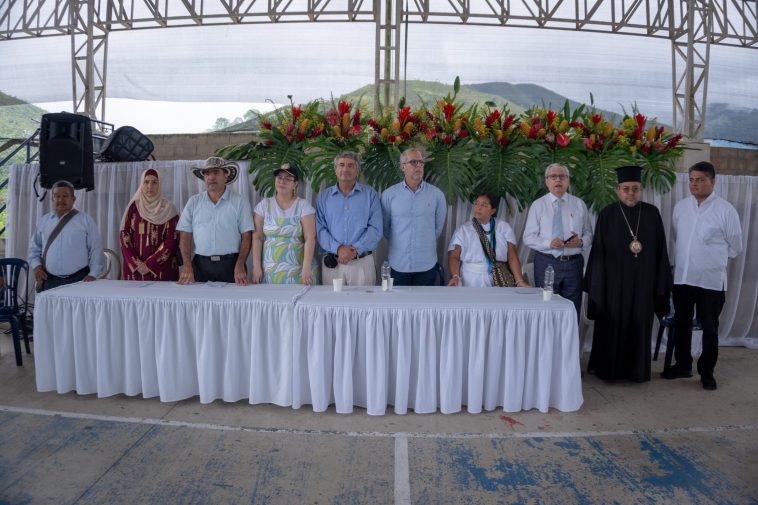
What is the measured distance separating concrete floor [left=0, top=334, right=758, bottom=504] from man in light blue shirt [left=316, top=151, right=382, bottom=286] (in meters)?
Result: 0.95

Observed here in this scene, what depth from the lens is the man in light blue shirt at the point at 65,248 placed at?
379 cm

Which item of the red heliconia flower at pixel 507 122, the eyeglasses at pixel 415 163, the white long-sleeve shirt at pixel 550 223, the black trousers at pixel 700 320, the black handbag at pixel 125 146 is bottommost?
the black trousers at pixel 700 320

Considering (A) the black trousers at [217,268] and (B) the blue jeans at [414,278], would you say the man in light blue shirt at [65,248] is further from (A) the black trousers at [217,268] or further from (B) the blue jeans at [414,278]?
(B) the blue jeans at [414,278]

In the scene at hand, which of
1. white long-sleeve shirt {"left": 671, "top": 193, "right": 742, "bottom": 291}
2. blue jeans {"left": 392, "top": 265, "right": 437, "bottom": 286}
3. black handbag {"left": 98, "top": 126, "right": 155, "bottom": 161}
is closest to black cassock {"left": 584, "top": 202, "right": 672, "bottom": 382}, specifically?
white long-sleeve shirt {"left": 671, "top": 193, "right": 742, "bottom": 291}

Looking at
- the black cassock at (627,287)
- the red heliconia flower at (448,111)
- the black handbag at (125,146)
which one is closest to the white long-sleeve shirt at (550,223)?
the black cassock at (627,287)

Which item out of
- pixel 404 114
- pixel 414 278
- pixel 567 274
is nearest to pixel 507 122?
pixel 404 114

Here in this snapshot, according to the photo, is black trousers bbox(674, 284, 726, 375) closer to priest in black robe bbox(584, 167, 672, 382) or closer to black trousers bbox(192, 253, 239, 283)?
priest in black robe bbox(584, 167, 672, 382)

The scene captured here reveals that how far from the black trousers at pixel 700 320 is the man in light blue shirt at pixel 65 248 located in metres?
3.88

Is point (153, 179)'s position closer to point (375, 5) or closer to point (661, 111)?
point (375, 5)

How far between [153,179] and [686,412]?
11.2 ft

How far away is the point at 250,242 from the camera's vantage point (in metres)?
3.51

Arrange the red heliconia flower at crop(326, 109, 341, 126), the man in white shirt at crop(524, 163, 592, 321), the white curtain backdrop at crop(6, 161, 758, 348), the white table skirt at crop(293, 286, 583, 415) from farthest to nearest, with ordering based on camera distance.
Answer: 1. the white curtain backdrop at crop(6, 161, 758, 348)
2. the red heliconia flower at crop(326, 109, 341, 126)
3. the man in white shirt at crop(524, 163, 592, 321)
4. the white table skirt at crop(293, 286, 583, 415)

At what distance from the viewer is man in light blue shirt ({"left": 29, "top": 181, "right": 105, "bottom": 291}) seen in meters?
3.79

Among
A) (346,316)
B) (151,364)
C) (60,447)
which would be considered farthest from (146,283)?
(346,316)
